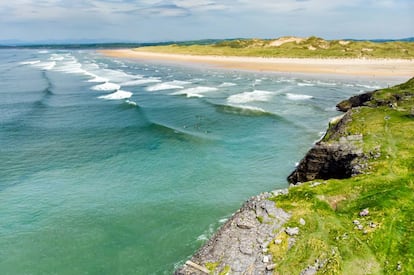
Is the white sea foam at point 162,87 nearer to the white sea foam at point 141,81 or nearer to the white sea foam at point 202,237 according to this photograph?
the white sea foam at point 141,81

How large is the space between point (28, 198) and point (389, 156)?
26.4 metres

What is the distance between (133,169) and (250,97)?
37638 mm

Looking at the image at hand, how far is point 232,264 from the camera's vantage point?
14.5 m

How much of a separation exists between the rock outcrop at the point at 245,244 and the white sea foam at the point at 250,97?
44.5 metres

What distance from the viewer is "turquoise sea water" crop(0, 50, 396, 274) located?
20.7m

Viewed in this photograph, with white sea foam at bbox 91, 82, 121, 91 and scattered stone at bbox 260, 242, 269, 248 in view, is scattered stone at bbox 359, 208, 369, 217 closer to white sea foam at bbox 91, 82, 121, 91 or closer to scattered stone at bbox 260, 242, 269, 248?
scattered stone at bbox 260, 242, 269, 248

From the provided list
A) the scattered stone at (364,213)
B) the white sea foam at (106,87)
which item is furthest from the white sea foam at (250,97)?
the scattered stone at (364,213)

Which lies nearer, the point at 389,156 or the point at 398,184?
the point at 398,184

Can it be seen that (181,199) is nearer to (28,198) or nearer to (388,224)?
(28,198)

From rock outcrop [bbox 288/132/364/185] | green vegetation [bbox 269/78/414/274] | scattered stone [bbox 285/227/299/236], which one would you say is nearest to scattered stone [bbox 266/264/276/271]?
green vegetation [bbox 269/78/414/274]

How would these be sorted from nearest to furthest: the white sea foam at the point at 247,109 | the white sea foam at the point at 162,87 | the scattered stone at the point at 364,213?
the scattered stone at the point at 364,213
the white sea foam at the point at 247,109
the white sea foam at the point at 162,87

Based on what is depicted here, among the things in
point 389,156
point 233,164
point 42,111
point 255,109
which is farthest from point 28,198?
point 255,109

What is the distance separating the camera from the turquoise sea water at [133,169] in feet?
67.8

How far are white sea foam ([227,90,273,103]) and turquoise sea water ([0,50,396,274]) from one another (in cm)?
21
